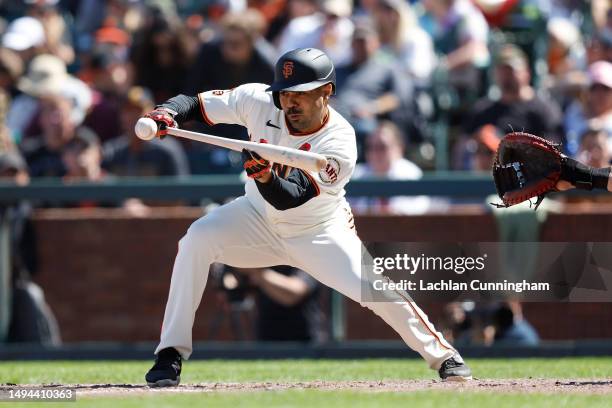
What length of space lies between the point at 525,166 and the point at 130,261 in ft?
14.7

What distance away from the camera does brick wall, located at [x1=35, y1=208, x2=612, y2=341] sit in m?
9.82

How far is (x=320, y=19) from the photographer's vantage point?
12.0m

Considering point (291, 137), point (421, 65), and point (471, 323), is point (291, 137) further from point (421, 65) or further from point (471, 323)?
point (421, 65)

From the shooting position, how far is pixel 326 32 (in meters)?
11.6

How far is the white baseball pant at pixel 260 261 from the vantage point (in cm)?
641

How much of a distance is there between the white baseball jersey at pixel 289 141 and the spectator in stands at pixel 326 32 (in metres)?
4.63

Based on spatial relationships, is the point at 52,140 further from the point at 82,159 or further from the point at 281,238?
the point at 281,238

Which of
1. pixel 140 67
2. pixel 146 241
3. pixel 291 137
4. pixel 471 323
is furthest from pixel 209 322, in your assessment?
pixel 291 137

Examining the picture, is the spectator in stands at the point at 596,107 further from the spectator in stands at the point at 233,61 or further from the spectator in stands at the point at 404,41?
the spectator in stands at the point at 233,61

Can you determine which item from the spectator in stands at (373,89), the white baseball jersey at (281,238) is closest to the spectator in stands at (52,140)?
the spectator in stands at (373,89)

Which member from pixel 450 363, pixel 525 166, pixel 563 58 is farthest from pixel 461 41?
pixel 450 363

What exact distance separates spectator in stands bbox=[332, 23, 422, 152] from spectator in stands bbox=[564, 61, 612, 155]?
4.58ft

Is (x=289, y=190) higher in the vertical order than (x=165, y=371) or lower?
higher

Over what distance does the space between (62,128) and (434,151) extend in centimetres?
330
